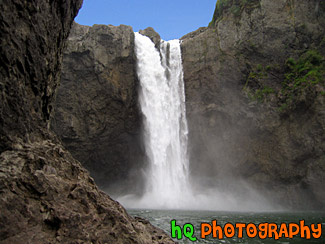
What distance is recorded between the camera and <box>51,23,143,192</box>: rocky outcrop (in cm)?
2533

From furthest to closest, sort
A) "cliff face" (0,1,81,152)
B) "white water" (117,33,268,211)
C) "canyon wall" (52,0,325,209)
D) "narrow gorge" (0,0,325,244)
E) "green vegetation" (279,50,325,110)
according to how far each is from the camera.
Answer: "white water" (117,33,268,211), "canyon wall" (52,0,325,209), "narrow gorge" (0,0,325,244), "green vegetation" (279,50,325,110), "cliff face" (0,1,81,152)

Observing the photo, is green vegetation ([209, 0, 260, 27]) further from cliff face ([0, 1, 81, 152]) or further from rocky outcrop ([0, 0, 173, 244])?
rocky outcrop ([0, 0, 173, 244])

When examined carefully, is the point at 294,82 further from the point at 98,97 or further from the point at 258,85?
the point at 98,97


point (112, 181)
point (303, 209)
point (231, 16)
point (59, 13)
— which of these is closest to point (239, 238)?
point (59, 13)

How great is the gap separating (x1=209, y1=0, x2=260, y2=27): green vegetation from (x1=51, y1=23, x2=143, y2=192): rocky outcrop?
10.3m

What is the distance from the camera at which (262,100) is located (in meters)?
25.2

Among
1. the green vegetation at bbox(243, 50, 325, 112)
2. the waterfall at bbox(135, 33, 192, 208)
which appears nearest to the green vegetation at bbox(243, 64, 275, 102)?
the green vegetation at bbox(243, 50, 325, 112)

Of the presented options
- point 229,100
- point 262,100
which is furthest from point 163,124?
point 262,100

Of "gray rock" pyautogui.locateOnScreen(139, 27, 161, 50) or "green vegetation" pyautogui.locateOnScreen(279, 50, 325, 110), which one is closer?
"green vegetation" pyautogui.locateOnScreen(279, 50, 325, 110)

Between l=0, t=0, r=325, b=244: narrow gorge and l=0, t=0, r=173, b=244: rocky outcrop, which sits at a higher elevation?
l=0, t=0, r=325, b=244: narrow gorge

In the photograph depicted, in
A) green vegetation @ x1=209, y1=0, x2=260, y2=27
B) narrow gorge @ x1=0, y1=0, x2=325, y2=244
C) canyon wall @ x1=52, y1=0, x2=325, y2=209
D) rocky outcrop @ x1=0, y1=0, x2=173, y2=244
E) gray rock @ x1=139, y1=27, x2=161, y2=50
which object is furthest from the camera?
gray rock @ x1=139, y1=27, x2=161, y2=50

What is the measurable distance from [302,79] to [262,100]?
3679 mm

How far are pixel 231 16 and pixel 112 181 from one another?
68.1 feet

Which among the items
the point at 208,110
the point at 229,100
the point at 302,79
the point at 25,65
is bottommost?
the point at 25,65
